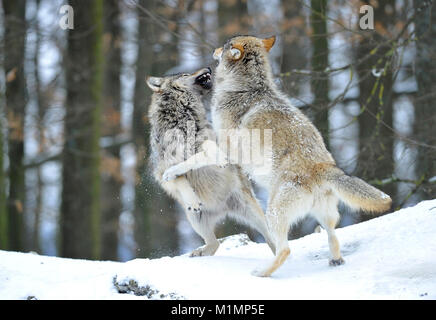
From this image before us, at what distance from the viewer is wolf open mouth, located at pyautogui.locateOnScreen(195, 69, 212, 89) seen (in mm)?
5766

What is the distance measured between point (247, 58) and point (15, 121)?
315 inches

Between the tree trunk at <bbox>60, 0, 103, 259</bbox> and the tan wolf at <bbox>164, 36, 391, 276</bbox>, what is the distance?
5815 mm

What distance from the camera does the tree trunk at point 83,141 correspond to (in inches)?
415

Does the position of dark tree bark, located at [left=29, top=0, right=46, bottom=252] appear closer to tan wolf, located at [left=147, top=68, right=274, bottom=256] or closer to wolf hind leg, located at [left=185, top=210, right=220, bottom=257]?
tan wolf, located at [left=147, top=68, right=274, bottom=256]

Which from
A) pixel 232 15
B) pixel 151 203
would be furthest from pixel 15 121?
pixel 232 15

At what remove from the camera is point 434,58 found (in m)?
6.54

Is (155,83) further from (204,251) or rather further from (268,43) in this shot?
(204,251)

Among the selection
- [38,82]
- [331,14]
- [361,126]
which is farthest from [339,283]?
[38,82]

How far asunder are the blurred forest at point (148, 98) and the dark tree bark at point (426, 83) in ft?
0.06

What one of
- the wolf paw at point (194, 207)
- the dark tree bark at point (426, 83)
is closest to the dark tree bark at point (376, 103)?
the dark tree bark at point (426, 83)

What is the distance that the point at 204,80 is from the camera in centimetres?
579

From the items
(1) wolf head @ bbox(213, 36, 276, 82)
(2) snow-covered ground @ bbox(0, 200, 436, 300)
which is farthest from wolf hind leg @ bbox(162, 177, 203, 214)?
(1) wolf head @ bbox(213, 36, 276, 82)
